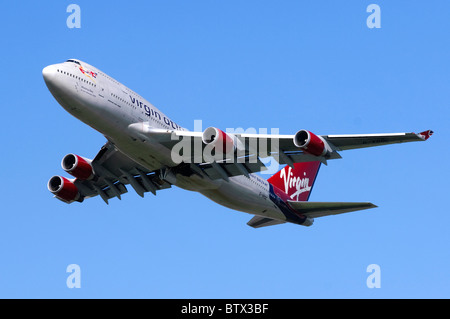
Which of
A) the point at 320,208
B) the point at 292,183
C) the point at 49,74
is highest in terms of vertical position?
the point at 49,74

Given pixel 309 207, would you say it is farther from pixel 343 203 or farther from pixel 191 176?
pixel 191 176

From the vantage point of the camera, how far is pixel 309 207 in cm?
4841

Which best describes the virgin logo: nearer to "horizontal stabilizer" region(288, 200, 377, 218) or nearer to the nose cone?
"horizontal stabilizer" region(288, 200, 377, 218)

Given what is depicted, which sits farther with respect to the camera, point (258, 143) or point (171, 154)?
point (171, 154)

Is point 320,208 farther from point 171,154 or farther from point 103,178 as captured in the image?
Answer: point 103,178

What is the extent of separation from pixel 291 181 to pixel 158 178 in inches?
512

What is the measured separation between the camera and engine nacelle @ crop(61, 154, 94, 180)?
146ft

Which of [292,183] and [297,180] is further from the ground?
[297,180]

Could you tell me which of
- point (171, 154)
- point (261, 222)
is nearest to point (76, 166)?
point (171, 154)

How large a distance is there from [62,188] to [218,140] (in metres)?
14.3

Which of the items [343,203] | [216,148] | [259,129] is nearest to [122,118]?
[216,148]

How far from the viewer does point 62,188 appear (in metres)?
47.2

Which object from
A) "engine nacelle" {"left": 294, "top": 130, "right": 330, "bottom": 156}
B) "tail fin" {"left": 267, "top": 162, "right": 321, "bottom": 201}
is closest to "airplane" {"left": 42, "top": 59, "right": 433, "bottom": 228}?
"engine nacelle" {"left": 294, "top": 130, "right": 330, "bottom": 156}

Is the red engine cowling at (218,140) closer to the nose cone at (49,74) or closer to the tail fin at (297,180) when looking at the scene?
the nose cone at (49,74)
